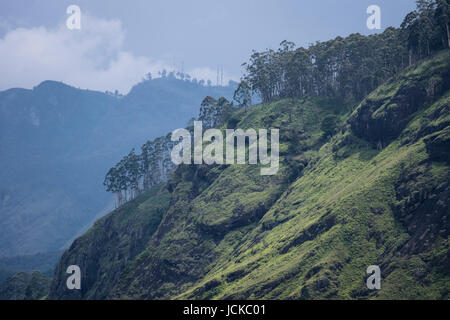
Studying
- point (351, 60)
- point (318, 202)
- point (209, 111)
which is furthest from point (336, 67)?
point (318, 202)

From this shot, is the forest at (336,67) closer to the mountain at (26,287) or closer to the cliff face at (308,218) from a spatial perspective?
the cliff face at (308,218)

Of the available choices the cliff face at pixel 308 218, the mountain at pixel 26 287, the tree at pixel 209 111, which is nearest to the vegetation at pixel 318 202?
the cliff face at pixel 308 218

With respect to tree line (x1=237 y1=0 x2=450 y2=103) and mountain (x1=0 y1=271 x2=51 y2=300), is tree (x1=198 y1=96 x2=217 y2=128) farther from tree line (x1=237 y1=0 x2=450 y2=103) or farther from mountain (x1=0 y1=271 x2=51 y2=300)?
mountain (x1=0 y1=271 x2=51 y2=300)

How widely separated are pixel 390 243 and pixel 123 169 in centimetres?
12673

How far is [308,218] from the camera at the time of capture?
8706cm

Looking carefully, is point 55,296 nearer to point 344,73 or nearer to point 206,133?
point 206,133

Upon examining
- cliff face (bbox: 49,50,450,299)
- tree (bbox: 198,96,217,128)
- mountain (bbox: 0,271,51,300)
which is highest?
tree (bbox: 198,96,217,128)

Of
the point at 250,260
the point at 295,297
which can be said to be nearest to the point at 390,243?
the point at 295,297

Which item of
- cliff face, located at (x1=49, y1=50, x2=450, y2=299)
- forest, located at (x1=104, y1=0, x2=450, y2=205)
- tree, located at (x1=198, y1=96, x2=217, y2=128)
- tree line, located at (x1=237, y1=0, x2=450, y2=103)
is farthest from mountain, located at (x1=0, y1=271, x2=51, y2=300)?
tree line, located at (x1=237, y1=0, x2=450, y2=103)

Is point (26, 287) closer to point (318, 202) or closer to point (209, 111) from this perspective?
point (209, 111)

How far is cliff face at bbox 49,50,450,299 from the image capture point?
68.4m

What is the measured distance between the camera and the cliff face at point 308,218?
68.4 meters

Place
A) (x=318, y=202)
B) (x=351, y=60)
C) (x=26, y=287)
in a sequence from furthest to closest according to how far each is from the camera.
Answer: (x=26, y=287)
(x=351, y=60)
(x=318, y=202)
